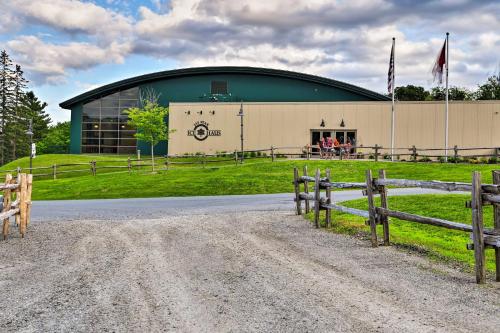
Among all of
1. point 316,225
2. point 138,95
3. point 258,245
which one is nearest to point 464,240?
point 316,225

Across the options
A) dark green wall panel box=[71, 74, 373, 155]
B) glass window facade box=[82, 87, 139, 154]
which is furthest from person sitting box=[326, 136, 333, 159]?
glass window facade box=[82, 87, 139, 154]

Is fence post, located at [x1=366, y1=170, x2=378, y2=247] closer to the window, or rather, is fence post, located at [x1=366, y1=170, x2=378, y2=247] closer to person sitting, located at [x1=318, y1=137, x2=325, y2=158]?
person sitting, located at [x1=318, y1=137, x2=325, y2=158]

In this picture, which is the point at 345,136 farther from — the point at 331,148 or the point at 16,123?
the point at 16,123

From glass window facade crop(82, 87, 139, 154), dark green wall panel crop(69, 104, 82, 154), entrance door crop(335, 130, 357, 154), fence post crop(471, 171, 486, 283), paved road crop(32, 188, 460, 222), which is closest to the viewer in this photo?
fence post crop(471, 171, 486, 283)

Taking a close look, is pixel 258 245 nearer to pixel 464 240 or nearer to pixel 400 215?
pixel 400 215

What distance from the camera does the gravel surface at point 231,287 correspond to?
554cm

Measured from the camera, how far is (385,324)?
543cm

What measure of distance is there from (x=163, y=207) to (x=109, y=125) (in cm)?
3772

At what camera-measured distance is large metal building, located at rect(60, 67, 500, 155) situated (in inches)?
1582

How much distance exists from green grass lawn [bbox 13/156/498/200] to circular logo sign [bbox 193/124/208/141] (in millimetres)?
11870

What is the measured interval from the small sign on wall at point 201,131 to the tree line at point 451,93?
41.8 m

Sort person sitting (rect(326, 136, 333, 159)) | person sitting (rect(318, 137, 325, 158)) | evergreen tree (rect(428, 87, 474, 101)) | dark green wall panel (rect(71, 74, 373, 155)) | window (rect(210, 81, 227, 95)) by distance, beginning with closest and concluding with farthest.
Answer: person sitting (rect(326, 136, 333, 159)) < person sitting (rect(318, 137, 325, 158)) < dark green wall panel (rect(71, 74, 373, 155)) < window (rect(210, 81, 227, 95)) < evergreen tree (rect(428, 87, 474, 101))

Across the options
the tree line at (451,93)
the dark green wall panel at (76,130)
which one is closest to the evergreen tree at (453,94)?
the tree line at (451,93)

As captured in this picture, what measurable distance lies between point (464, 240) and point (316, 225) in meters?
3.56
